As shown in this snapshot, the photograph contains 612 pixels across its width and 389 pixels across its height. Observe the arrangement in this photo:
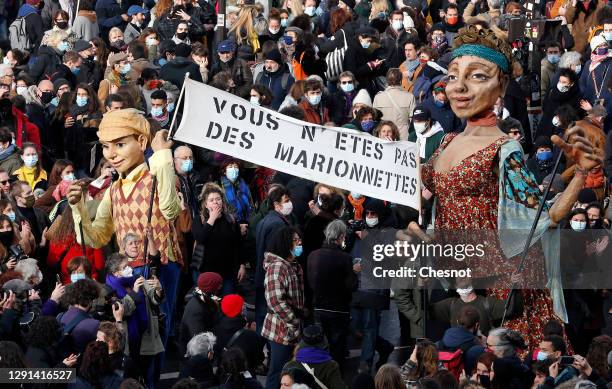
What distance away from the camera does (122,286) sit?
13867 millimetres

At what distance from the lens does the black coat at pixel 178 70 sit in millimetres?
21172

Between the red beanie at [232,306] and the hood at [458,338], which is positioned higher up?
the red beanie at [232,306]

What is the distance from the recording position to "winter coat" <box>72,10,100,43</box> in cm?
2486

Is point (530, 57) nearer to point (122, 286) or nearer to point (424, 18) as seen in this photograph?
point (424, 18)

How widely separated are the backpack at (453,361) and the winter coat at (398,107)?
7039mm

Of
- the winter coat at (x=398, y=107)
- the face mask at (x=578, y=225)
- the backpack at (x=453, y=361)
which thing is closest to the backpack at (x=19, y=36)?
the winter coat at (x=398, y=107)

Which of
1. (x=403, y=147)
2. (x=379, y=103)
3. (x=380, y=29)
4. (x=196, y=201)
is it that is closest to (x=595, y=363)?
(x=403, y=147)

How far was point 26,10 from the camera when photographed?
85.7 feet

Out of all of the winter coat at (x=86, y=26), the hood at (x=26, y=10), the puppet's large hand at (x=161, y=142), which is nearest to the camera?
the puppet's large hand at (x=161, y=142)

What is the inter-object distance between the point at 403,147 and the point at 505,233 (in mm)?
Result: 1111

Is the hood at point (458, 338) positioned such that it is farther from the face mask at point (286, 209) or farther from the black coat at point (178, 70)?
the black coat at point (178, 70)

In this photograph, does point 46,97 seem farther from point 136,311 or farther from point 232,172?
point 136,311

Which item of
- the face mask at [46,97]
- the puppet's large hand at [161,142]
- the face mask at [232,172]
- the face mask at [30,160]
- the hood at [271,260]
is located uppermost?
the face mask at [46,97]

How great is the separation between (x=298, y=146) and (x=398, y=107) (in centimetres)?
910
